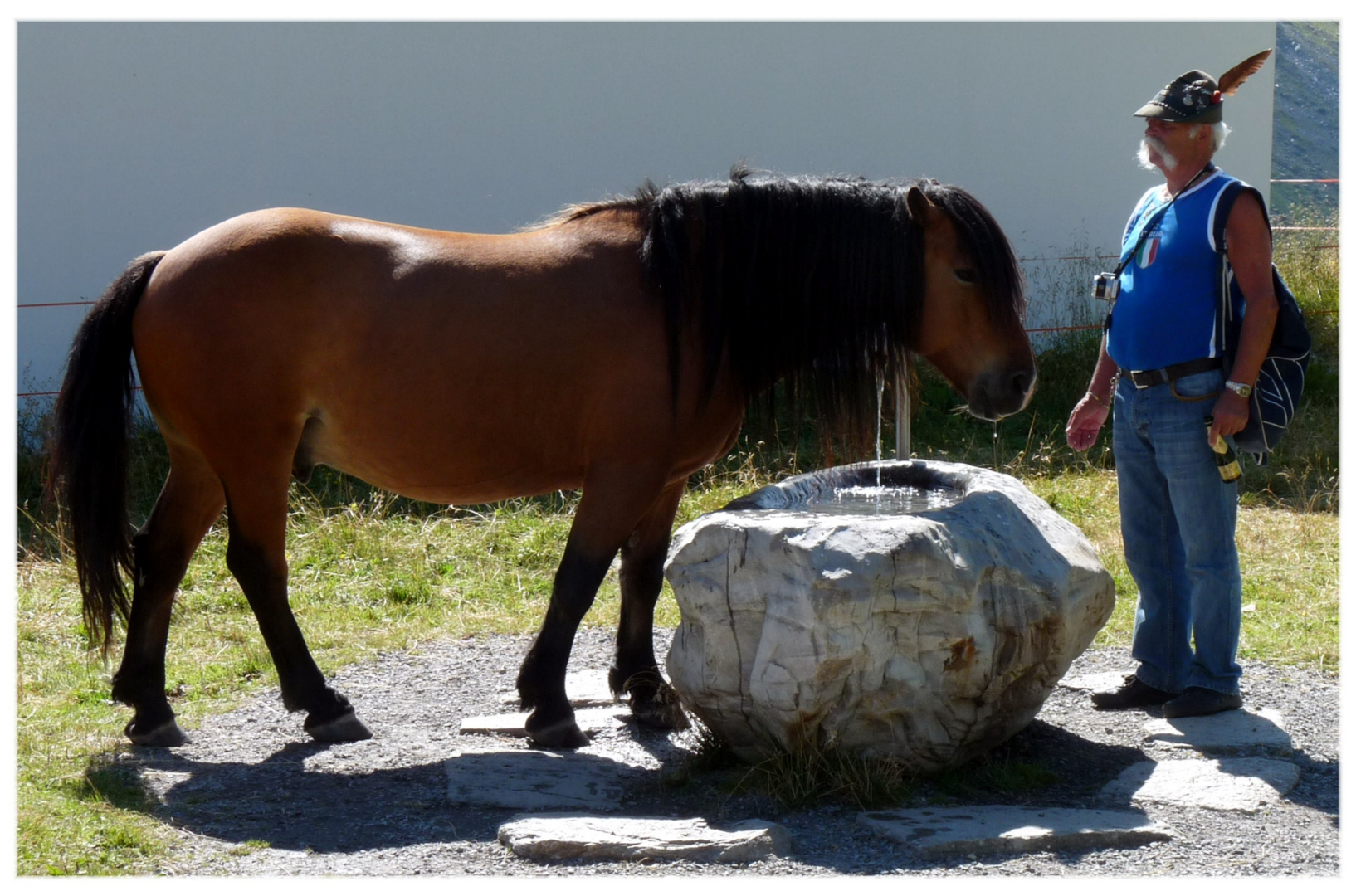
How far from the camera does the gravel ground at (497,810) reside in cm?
305

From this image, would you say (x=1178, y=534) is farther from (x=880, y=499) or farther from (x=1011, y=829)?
(x=1011, y=829)

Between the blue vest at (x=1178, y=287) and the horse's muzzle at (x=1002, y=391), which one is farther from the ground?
the blue vest at (x=1178, y=287)

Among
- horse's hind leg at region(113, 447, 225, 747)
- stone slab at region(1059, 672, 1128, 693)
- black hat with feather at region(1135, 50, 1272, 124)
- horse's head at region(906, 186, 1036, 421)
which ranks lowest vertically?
stone slab at region(1059, 672, 1128, 693)

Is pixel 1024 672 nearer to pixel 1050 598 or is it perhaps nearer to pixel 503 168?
pixel 1050 598

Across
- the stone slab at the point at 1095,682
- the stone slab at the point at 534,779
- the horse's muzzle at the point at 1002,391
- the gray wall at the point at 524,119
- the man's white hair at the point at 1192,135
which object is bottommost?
the stone slab at the point at 534,779

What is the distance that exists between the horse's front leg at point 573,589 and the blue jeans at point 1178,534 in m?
1.70

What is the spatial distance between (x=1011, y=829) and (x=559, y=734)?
155 centimetres

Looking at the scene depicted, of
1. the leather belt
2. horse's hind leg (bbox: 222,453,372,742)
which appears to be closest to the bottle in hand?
the leather belt

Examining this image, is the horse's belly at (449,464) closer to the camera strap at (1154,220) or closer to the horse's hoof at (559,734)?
the horse's hoof at (559,734)

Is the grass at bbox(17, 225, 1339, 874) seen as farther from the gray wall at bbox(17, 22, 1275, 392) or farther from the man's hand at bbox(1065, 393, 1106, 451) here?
the gray wall at bbox(17, 22, 1275, 392)

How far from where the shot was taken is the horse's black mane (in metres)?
3.85

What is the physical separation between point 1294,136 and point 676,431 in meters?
40.1

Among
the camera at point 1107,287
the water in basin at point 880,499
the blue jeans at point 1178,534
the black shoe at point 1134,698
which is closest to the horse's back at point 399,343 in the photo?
the water in basin at point 880,499

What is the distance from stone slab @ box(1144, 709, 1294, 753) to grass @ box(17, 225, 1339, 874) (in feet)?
2.00
